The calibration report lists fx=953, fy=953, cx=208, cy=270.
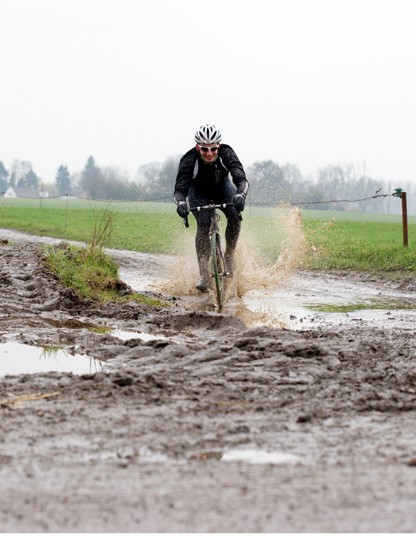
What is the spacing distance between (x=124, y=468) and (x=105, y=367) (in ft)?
10.2

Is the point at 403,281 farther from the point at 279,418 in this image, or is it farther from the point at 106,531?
the point at 106,531

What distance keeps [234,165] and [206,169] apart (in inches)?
15.6

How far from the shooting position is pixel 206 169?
13281 mm

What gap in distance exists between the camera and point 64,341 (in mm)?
9406

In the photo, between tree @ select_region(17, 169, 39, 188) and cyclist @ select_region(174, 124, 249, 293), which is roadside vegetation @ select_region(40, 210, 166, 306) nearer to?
cyclist @ select_region(174, 124, 249, 293)

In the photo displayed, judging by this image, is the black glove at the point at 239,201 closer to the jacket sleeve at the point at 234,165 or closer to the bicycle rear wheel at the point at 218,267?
the jacket sleeve at the point at 234,165

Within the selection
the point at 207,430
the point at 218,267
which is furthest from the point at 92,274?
the point at 207,430

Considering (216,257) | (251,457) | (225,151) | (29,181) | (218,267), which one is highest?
(29,181)

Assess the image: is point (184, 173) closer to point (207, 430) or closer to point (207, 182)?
point (207, 182)

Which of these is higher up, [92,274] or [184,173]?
[184,173]

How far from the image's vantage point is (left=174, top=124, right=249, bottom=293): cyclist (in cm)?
1287

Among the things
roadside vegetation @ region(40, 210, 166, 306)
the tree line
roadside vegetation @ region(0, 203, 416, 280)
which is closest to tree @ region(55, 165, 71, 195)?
the tree line

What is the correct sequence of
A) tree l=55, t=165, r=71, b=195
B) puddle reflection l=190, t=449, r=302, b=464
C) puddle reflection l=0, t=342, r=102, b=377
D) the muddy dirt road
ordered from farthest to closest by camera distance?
tree l=55, t=165, r=71, b=195 → puddle reflection l=0, t=342, r=102, b=377 → puddle reflection l=190, t=449, r=302, b=464 → the muddy dirt road

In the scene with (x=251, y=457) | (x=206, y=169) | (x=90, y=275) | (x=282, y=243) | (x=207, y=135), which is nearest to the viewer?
(x=251, y=457)
